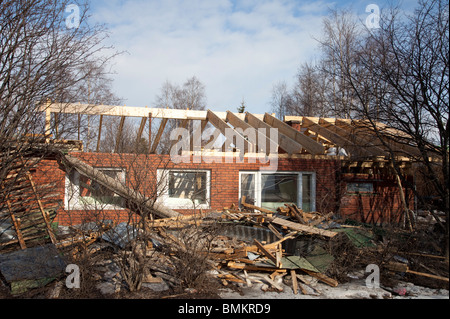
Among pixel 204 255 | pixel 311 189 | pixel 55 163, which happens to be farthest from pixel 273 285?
pixel 55 163

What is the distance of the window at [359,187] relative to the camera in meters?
12.8

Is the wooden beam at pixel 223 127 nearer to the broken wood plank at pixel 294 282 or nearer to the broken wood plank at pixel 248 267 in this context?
the broken wood plank at pixel 248 267

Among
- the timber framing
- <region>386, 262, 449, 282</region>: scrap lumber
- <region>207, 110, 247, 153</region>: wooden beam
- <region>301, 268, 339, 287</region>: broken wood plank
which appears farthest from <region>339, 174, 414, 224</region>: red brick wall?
<region>301, 268, 339, 287</region>: broken wood plank

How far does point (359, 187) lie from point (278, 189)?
325cm

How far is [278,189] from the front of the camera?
39.6ft

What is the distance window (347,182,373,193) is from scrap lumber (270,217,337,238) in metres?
4.98

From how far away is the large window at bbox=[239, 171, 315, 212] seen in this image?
39.1 ft

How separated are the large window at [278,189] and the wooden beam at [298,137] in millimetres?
992

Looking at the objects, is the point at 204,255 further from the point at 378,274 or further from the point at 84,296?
the point at 378,274

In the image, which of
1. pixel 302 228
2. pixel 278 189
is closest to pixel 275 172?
pixel 278 189

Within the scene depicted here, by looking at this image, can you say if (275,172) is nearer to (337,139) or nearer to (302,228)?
(337,139)

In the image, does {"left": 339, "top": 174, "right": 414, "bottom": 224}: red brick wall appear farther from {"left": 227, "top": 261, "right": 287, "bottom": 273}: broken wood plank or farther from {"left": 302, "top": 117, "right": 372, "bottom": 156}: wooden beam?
{"left": 227, "top": 261, "right": 287, "bottom": 273}: broken wood plank
